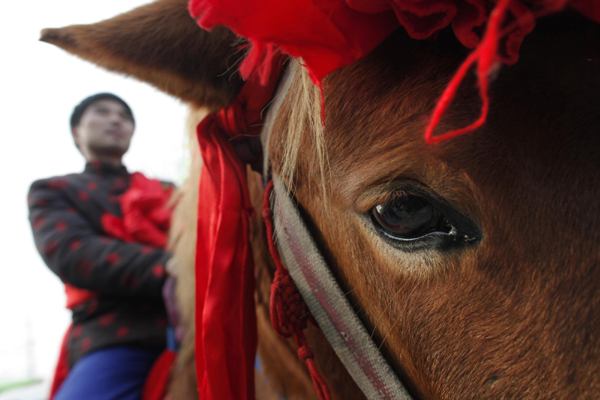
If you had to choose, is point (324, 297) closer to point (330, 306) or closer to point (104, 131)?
point (330, 306)

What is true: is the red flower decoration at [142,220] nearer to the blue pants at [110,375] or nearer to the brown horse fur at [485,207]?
the blue pants at [110,375]

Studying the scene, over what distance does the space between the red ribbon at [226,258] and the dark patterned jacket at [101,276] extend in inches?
22.5

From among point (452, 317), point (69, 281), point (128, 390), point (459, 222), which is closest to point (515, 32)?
point (459, 222)

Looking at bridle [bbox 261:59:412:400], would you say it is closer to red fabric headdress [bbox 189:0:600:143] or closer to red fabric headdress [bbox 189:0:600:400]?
red fabric headdress [bbox 189:0:600:400]

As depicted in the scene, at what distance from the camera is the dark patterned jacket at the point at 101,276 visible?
4.65ft

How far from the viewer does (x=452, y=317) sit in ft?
1.91

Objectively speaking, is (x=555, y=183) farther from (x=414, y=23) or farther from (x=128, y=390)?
(x=128, y=390)

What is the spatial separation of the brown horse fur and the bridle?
0.10 feet

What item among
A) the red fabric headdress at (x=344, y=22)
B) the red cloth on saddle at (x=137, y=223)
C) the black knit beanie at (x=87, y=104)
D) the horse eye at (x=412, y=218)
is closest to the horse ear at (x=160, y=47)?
the red fabric headdress at (x=344, y=22)

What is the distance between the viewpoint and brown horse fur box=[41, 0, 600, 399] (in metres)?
0.53

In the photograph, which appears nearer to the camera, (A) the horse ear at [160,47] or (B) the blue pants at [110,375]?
(A) the horse ear at [160,47]

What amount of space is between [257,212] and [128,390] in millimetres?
785

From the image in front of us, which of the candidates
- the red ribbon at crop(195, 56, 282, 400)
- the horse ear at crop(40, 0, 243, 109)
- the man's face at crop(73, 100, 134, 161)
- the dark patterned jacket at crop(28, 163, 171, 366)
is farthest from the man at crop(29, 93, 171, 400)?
the horse ear at crop(40, 0, 243, 109)

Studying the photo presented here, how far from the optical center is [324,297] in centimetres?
78
